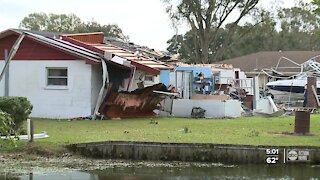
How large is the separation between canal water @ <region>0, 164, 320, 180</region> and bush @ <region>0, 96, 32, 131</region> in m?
3.85

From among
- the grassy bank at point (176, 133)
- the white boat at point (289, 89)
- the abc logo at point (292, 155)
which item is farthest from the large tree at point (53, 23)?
the abc logo at point (292, 155)

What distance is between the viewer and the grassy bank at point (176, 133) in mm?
15453

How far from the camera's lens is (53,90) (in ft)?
83.0

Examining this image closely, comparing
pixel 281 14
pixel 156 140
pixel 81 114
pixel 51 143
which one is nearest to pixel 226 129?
pixel 156 140

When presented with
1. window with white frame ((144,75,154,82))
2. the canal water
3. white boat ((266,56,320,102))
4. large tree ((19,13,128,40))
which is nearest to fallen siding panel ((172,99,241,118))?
window with white frame ((144,75,154,82))

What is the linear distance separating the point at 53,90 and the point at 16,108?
29.5 feet

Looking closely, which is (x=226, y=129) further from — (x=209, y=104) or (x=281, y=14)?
(x=281, y=14)

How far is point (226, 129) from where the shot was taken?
62.5 ft

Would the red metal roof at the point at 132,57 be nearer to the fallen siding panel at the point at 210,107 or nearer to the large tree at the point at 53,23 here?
the fallen siding panel at the point at 210,107

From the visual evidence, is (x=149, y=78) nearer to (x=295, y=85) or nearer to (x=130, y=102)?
(x=130, y=102)

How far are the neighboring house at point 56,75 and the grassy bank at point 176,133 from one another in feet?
9.28

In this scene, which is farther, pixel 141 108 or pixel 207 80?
pixel 207 80

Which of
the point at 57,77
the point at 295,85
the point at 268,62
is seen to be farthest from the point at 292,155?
the point at 268,62

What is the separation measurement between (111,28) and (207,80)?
1907 inches
